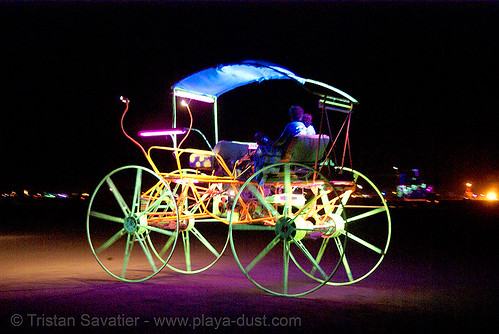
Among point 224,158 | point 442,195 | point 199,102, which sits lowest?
point 442,195

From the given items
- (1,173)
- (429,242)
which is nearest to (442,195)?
(429,242)

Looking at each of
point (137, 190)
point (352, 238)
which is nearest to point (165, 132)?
point (137, 190)

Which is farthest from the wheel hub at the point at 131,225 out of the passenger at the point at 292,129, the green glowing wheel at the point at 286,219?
the passenger at the point at 292,129

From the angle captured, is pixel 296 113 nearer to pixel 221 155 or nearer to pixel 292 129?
pixel 292 129

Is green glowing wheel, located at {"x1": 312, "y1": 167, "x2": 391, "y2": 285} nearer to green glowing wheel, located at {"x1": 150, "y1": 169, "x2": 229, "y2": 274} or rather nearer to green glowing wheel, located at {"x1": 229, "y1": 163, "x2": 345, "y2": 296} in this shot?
green glowing wheel, located at {"x1": 229, "y1": 163, "x2": 345, "y2": 296}

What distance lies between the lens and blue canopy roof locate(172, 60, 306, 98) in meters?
7.82

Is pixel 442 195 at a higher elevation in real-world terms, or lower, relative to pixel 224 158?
lower

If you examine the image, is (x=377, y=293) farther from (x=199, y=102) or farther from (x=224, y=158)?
(x=199, y=102)

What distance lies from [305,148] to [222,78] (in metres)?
2.06

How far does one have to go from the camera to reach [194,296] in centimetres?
662

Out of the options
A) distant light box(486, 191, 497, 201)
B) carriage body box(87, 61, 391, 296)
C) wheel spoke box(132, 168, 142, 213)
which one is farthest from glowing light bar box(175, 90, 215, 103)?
distant light box(486, 191, 497, 201)

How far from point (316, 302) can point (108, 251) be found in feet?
21.2

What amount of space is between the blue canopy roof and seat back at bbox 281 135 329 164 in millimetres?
962

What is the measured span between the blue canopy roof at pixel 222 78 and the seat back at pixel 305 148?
96 centimetres
